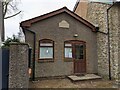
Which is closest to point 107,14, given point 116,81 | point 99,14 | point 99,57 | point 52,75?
point 99,14

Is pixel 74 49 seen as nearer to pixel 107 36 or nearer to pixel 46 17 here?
pixel 107 36

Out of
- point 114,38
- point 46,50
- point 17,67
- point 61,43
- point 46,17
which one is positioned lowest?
point 17,67

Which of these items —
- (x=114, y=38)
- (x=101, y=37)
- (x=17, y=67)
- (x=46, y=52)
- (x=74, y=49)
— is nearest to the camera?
(x=17, y=67)

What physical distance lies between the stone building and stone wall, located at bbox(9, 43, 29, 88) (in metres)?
7.17

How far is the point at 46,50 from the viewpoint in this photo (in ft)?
47.6

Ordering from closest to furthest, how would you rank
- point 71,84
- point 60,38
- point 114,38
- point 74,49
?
point 71,84 < point 114,38 < point 60,38 < point 74,49

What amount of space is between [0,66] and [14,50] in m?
0.96

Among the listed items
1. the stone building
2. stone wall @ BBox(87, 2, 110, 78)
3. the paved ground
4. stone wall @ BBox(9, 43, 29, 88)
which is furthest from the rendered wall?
stone wall @ BBox(9, 43, 29, 88)

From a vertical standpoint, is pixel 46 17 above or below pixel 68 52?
above

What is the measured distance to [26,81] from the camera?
9000mm

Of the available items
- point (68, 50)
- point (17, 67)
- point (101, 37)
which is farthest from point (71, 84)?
point (101, 37)

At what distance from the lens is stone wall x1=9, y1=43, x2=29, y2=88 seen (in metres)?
8.67

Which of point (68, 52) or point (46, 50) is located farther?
point (68, 52)

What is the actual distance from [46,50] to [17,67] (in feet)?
19.3
